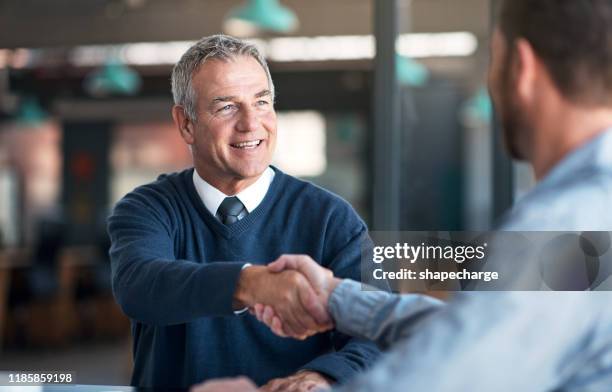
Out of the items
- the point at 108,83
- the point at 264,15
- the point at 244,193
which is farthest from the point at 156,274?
the point at 108,83

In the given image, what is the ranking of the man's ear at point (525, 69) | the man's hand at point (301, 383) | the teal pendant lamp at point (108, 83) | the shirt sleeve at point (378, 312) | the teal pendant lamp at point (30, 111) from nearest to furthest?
the man's ear at point (525, 69), the shirt sleeve at point (378, 312), the man's hand at point (301, 383), the teal pendant lamp at point (108, 83), the teal pendant lamp at point (30, 111)

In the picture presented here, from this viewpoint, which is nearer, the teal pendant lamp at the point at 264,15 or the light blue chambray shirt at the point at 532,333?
the light blue chambray shirt at the point at 532,333

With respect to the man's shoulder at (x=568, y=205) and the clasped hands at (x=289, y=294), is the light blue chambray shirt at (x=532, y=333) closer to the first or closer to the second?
the man's shoulder at (x=568, y=205)

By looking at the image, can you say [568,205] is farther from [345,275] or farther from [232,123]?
[232,123]

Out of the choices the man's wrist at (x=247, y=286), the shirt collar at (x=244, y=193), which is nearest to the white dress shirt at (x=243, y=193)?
the shirt collar at (x=244, y=193)

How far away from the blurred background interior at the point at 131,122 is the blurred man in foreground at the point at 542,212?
349cm

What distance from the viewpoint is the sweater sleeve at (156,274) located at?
1250 millimetres

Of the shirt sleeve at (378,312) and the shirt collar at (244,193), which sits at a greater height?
the shirt collar at (244,193)

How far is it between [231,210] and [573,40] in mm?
719

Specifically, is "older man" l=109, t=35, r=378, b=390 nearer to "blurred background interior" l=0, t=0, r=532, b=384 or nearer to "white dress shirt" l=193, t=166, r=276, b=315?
"white dress shirt" l=193, t=166, r=276, b=315

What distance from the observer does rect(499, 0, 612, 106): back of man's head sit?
90 cm

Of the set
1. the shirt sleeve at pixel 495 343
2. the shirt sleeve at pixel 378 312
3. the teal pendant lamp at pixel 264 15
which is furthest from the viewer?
the teal pendant lamp at pixel 264 15

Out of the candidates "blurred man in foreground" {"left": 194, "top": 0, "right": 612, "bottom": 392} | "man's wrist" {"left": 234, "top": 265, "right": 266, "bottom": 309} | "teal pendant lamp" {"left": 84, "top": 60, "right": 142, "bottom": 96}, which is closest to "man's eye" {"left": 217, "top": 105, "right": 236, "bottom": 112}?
"man's wrist" {"left": 234, "top": 265, "right": 266, "bottom": 309}

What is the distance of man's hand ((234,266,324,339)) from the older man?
152 millimetres
